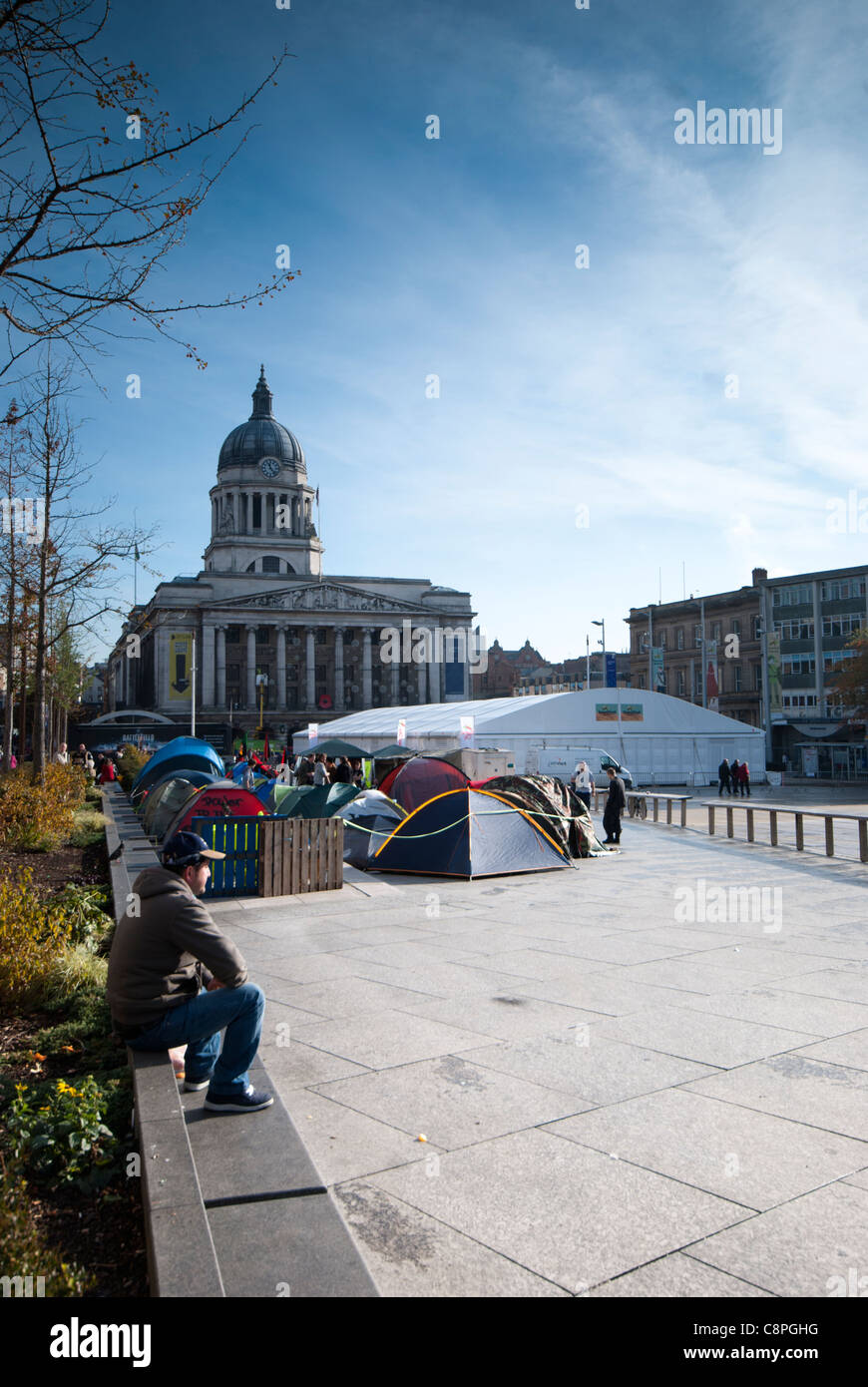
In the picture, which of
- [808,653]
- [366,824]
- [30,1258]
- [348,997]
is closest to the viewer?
[30,1258]

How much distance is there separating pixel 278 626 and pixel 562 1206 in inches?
4208

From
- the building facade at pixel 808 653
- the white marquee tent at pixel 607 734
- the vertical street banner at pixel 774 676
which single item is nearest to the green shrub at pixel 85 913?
the white marquee tent at pixel 607 734

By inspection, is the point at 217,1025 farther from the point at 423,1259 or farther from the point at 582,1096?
the point at 582,1096

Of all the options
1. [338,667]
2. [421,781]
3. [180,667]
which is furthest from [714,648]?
[421,781]

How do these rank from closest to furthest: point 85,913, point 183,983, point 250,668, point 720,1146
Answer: point 720,1146
point 183,983
point 85,913
point 250,668

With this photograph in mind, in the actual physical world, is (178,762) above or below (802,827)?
above

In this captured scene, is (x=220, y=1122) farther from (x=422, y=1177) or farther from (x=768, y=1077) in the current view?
(x=768, y=1077)

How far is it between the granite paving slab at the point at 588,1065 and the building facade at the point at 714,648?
66.9 meters

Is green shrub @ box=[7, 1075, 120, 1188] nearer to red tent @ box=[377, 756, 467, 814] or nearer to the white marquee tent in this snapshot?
red tent @ box=[377, 756, 467, 814]

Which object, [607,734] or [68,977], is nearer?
[68,977]

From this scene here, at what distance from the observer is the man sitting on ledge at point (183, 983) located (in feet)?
16.7

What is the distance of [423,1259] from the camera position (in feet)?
12.8

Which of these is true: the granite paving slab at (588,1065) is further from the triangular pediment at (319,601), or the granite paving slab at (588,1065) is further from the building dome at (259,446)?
the building dome at (259,446)

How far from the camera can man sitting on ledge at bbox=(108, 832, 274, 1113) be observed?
5.08m
